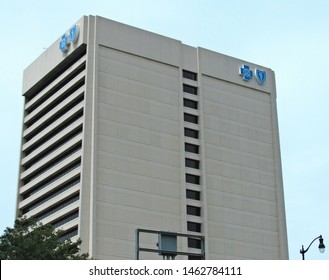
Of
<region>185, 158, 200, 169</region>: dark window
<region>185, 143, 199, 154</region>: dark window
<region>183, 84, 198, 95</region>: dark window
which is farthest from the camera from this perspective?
<region>183, 84, 198, 95</region>: dark window

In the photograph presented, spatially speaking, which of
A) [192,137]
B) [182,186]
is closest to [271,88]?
[192,137]

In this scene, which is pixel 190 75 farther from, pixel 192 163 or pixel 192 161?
pixel 192 163

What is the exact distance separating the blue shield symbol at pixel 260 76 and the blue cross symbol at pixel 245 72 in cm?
117

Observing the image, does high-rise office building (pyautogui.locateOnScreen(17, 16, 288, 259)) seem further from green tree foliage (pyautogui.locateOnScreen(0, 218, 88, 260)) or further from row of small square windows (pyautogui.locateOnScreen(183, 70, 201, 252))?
green tree foliage (pyautogui.locateOnScreen(0, 218, 88, 260))

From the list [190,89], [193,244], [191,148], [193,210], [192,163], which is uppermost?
[190,89]

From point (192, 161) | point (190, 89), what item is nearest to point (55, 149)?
point (192, 161)

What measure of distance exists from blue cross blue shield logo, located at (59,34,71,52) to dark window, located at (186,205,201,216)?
102 ft

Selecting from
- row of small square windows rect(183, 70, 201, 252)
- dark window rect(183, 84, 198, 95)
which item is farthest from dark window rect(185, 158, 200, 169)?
dark window rect(183, 84, 198, 95)

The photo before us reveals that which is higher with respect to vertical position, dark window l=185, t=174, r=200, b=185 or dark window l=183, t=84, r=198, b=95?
dark window l=183, t=84, r=198, b=95

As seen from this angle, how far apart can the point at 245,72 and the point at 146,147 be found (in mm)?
26514

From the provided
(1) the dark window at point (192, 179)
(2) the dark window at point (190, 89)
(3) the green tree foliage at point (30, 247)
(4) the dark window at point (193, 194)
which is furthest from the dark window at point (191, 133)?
(3) the green tree foliage at point (30, 247)

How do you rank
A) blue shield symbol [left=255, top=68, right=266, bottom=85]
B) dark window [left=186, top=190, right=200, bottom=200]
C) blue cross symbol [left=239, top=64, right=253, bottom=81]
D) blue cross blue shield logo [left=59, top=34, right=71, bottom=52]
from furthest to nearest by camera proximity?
blue shield symbol [left=255, top=68, right=266, bottom=85] < blue cross symbol [left=239, top=64, right=253, bottom=81] < blue cross blue shield logo [left=59, top=34, right=71, bottom=52] < dark window [left=186, top=190, right=200, bottom=200]

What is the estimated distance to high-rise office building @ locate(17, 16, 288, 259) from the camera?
9888 centimetres

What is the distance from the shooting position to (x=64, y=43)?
11094 centimetres
